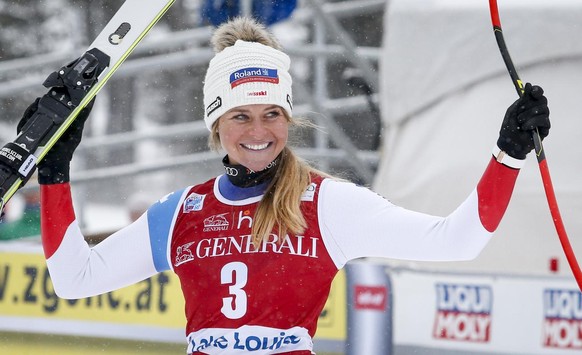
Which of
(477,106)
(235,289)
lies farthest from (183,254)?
(477,106)

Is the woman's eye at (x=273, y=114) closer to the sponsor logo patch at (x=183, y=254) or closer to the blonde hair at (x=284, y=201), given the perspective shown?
the blonde hair at (x=284, y=201)

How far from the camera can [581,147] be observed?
602 centimetres

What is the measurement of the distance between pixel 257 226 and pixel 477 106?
3.61m

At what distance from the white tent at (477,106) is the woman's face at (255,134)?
9.18 feet

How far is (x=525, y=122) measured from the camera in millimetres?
2672

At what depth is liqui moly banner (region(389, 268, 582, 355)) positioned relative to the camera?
15.9ft

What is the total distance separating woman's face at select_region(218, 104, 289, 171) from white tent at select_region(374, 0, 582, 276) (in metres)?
2.80

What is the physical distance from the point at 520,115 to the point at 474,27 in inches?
149

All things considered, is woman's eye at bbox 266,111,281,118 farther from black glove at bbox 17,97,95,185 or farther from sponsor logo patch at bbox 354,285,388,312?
sponsor logo patch at bbox 354,285,388,312

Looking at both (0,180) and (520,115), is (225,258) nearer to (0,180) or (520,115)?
(0,180)

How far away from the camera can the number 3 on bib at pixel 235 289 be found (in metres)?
2.93

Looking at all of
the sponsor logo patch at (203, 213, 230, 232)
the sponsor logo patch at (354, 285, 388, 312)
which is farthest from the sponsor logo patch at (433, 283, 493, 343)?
the sponsor logo patch at (203, 213, 230, 232)

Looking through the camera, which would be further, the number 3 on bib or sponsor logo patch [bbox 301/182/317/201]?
sponsor logo patch [bbox 301/182/317/201]

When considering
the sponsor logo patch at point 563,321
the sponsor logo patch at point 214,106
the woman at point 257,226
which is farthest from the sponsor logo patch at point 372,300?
the sponsor logo patch at point 214,106
